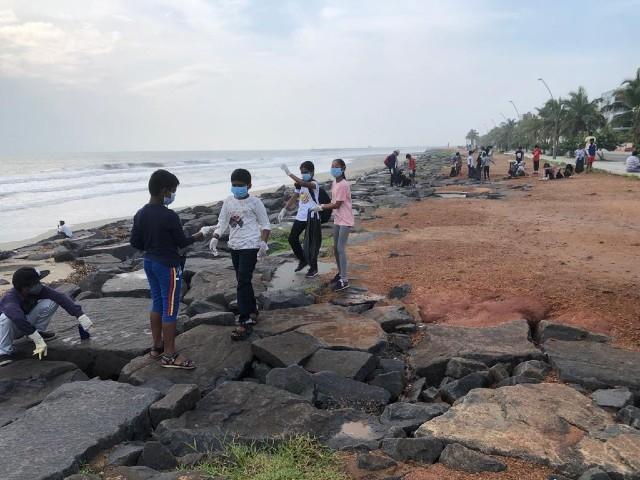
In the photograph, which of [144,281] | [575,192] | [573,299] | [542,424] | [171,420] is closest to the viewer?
[542,424]

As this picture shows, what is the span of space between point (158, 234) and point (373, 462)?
8.55ft

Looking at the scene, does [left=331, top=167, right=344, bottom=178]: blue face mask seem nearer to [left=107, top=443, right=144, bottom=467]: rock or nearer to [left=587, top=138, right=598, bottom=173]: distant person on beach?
[left=107, top=443, right=144, bottom=467]: rock

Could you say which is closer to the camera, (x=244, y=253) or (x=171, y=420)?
(x=171, y=420)

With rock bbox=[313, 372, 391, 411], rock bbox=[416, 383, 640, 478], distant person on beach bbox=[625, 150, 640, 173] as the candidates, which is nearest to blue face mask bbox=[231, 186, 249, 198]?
rock bbox=[313, 372, 391, 411]

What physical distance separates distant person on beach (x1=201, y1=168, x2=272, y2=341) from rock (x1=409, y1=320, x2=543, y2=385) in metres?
1.78

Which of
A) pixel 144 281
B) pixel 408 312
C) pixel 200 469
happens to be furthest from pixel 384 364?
pixel 144 281

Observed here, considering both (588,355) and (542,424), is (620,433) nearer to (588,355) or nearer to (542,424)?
(542,424)

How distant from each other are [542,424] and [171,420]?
2.61 metres

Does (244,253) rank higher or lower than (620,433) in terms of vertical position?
higher

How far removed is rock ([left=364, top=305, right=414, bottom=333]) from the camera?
572 cm

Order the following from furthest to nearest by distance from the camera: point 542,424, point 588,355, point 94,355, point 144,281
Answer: point 144,281 < point 94,355 < point 588,355 < point 542,424

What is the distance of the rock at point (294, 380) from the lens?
4219mm

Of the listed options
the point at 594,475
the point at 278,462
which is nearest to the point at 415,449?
the point at 278,462

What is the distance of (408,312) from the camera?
20.3 ft
